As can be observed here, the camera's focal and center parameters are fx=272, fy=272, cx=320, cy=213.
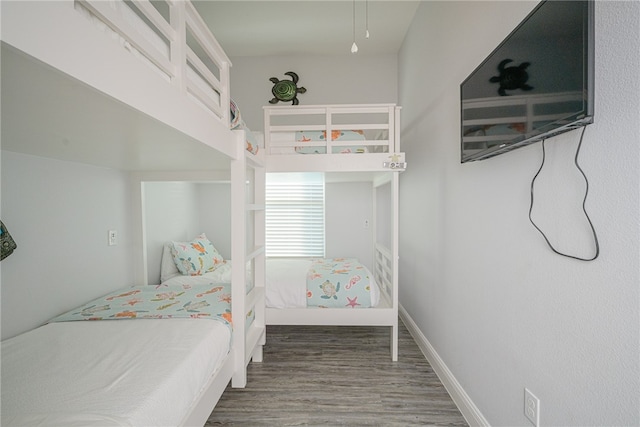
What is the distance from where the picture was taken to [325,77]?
3.36 m

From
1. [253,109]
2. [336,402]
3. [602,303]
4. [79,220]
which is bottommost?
[336,402]

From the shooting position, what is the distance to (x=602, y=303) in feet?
2.55

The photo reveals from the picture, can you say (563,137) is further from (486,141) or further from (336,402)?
(336,402)

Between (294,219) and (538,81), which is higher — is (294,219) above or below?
below

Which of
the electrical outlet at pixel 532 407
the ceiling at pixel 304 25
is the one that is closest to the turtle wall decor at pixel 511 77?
the electrical outlet at pixel 532 407

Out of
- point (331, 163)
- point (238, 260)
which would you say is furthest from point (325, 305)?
point (331, 163)

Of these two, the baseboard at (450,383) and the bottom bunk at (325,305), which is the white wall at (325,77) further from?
the baseboard at (450,383)

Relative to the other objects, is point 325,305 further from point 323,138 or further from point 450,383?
point 323,138

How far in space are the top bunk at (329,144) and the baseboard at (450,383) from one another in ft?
4.53

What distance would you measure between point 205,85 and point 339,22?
2098 millimetres

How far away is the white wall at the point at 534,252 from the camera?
0.73 m

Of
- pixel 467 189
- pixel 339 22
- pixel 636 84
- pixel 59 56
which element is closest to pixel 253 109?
pixel 339 22

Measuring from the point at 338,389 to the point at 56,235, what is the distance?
6.27 feet

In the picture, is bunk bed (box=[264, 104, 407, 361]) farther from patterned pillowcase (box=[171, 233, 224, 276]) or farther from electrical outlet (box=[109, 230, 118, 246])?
electrical outlet (box=[109, 230, 118, 246])
